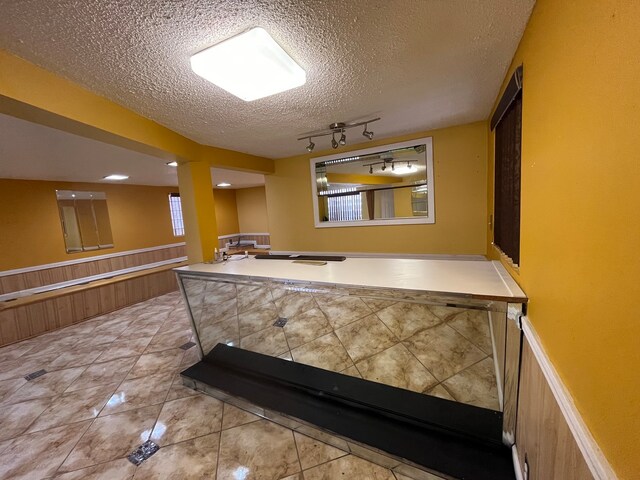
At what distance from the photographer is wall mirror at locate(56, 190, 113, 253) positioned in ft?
13.7

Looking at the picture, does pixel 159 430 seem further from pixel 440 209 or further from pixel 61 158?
pixel 440 209

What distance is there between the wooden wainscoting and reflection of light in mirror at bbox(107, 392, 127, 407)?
8.17ft

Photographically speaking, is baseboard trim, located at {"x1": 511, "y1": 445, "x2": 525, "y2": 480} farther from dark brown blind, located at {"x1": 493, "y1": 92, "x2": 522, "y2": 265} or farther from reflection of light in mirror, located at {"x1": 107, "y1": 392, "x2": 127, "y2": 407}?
reflection of light in mirror, located at {"x1": 107, "y1": 392, "x2": 127, "y2": 407}

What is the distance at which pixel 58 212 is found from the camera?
4.07 m

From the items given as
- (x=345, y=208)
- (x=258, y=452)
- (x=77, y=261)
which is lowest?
(x=258, y=452)

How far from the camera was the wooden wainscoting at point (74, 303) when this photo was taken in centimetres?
327

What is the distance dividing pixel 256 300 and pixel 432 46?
3.23 metres

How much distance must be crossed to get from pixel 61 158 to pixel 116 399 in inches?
105

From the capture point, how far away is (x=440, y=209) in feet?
9.25

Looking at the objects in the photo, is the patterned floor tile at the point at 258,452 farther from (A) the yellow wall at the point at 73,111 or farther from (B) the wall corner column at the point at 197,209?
(A) the yellow wall at the point at 73,111

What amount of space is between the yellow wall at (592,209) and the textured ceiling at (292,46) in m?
0.42

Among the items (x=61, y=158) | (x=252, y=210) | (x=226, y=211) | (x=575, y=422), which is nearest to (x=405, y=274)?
(x=575, y=422)

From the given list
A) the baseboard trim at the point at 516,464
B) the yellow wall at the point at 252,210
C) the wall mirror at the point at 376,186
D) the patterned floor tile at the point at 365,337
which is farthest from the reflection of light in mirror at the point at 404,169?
the yellow wall at the point at 252,210

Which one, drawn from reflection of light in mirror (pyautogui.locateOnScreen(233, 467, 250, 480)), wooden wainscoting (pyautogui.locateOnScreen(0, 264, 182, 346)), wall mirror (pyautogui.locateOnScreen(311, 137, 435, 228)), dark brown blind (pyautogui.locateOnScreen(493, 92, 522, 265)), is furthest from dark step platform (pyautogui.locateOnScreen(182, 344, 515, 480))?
wooden wainscoting (pyautogui.locateOnScreen(0, 264, 182, 346))
